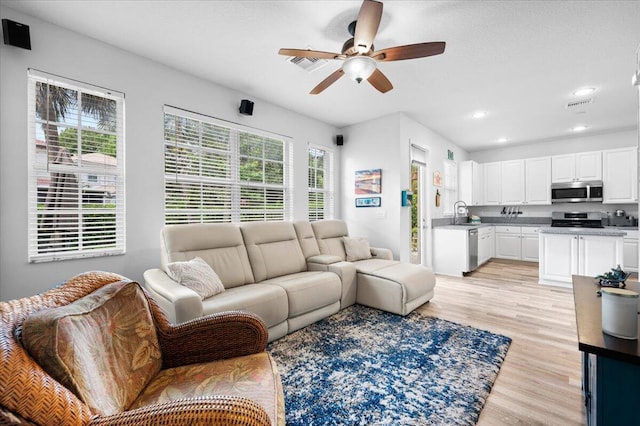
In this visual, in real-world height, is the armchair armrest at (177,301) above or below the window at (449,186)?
below

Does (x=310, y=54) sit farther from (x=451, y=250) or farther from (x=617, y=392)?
(x=451, y=250)

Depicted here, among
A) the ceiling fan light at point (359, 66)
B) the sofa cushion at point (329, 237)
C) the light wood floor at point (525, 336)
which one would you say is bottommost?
the light wood floor at point (525, 336)

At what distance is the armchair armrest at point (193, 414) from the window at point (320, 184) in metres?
3.84

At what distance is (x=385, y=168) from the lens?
455cm

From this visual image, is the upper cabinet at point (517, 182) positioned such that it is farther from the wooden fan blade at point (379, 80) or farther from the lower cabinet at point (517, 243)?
the wooden fan blade at point (379, 80)

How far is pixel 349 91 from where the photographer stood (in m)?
3.62

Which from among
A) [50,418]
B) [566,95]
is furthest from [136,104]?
[566,95]

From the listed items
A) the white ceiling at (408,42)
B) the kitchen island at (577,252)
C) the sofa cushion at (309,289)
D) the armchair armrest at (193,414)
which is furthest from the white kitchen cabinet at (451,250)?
the armchair armrest at (193,414)

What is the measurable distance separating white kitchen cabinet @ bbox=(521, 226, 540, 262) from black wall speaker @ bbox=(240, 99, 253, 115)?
20.4 ft

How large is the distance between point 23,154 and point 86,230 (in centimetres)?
71

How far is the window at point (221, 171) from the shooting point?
10.1 feet

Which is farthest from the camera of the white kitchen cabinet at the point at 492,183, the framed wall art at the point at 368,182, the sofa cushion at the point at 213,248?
the white kitchen cabinet at the point at 492,183

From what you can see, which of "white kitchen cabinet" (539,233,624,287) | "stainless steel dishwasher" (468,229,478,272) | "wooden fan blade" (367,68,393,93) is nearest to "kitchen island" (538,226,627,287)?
"white kitchen cabinet" (539,233,624,287)

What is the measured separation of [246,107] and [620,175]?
6.82 meters
